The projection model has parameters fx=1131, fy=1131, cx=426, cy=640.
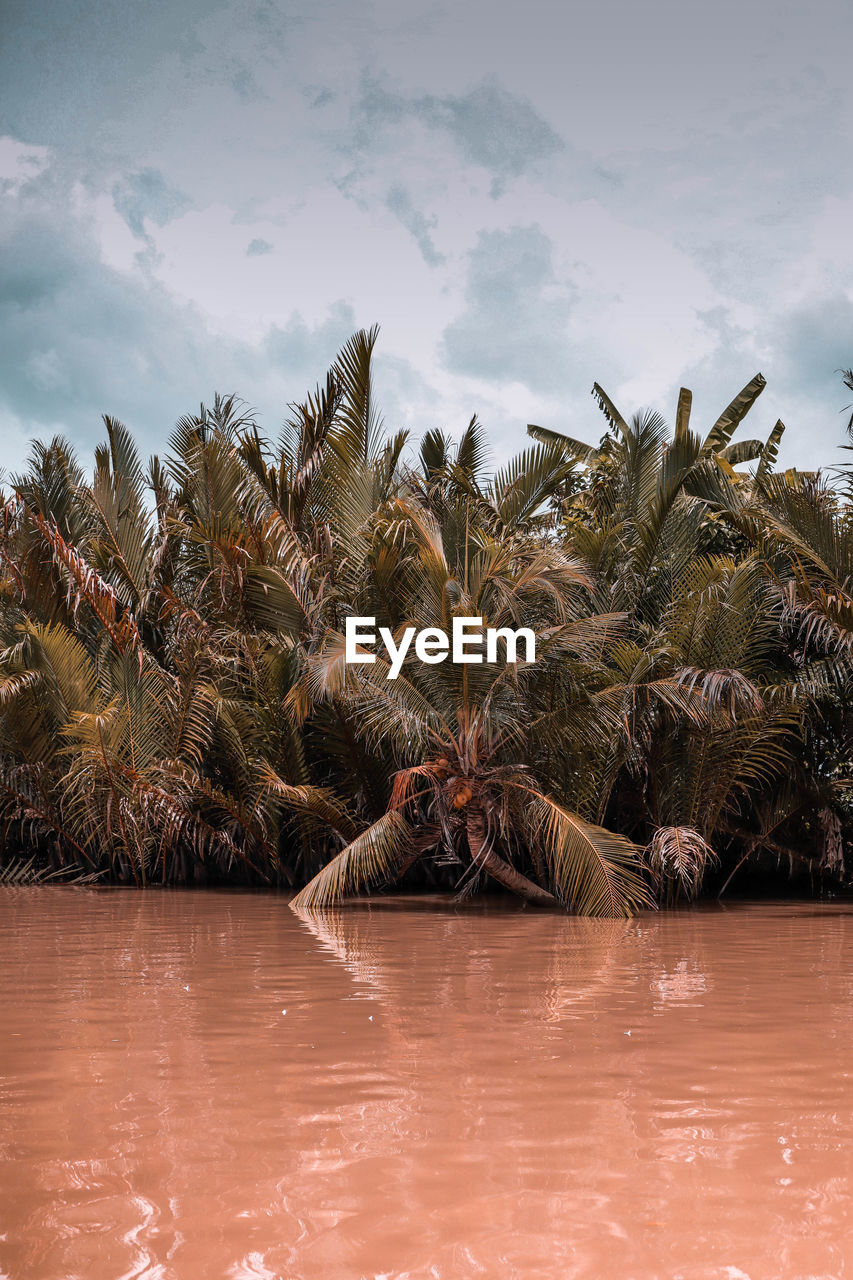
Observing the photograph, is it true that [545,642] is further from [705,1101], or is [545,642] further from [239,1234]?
[239,1234]

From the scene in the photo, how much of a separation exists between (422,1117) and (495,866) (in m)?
7.74

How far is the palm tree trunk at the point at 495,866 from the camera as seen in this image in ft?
36.3

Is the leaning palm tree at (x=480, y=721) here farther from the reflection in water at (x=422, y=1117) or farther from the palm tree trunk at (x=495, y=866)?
the reflection in water at (x=422, y=1117)

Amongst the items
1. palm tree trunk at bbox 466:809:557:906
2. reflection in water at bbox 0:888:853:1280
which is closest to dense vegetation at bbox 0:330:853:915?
palm tree trunk at bbox 466:809:557:906

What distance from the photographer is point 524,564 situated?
11.7m

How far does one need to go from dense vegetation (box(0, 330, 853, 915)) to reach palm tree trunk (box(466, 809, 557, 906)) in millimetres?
29

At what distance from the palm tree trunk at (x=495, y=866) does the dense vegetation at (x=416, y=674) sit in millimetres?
29

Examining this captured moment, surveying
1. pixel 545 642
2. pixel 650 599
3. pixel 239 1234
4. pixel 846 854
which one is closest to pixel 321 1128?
pixel 239 1234

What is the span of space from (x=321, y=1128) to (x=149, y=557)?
1145cm

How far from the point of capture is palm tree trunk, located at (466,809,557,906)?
1105cm

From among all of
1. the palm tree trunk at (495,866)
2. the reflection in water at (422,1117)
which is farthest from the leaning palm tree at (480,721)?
the reflection in water at (422,1117)

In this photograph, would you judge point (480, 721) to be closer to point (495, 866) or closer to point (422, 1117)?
point (495, 866)

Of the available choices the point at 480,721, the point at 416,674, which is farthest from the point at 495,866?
the point at 416,674

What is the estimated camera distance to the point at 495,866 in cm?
1134
